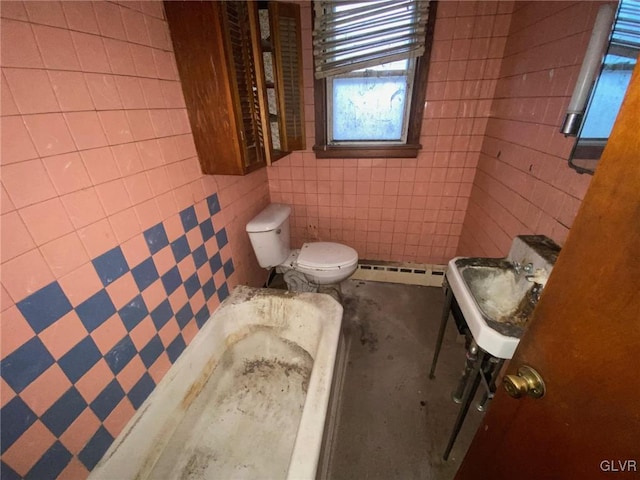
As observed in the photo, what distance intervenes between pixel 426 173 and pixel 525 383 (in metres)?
1.62

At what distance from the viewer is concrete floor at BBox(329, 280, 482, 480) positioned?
120cm

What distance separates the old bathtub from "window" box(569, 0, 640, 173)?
121 cm

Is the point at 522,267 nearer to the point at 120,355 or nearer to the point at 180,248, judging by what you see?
the point at 180,248

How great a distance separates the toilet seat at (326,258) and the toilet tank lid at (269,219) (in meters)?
0.30

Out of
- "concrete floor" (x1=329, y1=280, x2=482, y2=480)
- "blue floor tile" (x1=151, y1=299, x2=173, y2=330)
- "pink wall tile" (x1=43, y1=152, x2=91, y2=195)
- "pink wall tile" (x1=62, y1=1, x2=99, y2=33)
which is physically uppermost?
"pink wall tile" (x1=62, y1=1, x2=99, y2=33)

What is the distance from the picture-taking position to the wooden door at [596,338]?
0.37 m

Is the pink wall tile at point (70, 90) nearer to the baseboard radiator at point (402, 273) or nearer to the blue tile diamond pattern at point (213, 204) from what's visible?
the blue tile diamond pattern at point (213, 204)

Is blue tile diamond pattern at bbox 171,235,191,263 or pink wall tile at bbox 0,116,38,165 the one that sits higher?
pink wall tile at bbox 0,116,38,165

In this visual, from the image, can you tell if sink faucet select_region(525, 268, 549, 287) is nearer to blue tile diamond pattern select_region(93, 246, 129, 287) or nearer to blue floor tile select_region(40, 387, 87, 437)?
blue tile diamond pattern select_region(93, 246, 129, 287)

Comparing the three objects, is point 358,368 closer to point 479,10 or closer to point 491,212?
point 491,212

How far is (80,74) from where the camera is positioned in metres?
0.77

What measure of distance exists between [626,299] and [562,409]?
252 millimetres

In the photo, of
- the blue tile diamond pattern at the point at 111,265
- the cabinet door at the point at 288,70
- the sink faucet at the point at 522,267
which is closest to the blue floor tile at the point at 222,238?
the blue tile diamond pattern at the point at 111,265

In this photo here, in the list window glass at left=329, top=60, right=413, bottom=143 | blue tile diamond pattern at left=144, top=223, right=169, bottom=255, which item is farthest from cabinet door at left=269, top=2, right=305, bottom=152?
blue tile diamond pattern at left=144, top=223, right=169, bottom=255
